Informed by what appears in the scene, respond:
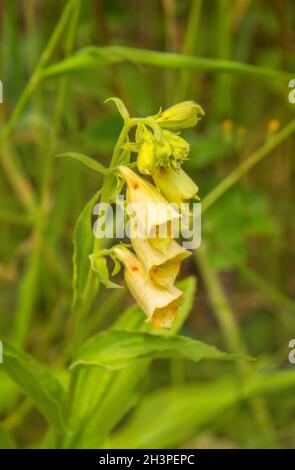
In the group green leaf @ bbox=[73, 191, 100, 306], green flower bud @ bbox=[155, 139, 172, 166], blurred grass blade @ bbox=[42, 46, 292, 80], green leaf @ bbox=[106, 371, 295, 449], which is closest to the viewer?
green flower bud @ bbox=[155, 139, 172, 166]

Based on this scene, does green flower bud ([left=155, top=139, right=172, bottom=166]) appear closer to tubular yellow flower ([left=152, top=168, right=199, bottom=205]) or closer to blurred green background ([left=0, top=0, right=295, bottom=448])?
tubular yellow flower ([left=152, top=168, right=199, bottom=205])

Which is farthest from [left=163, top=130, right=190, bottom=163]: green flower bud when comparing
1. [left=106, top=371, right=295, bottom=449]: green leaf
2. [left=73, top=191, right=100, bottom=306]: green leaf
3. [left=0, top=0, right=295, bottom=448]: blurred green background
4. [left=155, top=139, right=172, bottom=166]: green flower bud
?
[left=106, top=371, right=295, bottom=449]: green leaf

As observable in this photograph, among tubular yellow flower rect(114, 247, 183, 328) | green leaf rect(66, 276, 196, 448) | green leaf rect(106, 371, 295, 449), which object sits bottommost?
green leaf rect(106, 371, 295, 449)

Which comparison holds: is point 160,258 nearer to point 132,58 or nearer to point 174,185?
point 174,185

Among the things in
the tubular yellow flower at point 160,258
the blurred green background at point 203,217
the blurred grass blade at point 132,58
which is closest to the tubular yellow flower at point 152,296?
the tubular yellow flower at point 160,258

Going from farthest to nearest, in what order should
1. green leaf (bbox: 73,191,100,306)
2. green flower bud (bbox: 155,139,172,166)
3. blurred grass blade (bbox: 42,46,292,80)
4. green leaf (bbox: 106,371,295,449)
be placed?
1. green leaf (bbox: 106,371,295,449)
2. blurred grass blade (bbox: 42,46,292,80)
3. green leaf (bbox: 73,191,100,306)
4. green flower bud (bbox: 155,139,172,166)

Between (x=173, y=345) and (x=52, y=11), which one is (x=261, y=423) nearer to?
(x=173, y=345)

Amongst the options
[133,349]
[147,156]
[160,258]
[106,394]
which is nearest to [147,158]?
[147,156]
